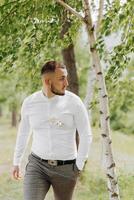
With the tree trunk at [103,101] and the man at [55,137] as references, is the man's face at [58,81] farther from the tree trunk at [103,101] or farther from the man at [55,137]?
the tree trunk at [103,101]

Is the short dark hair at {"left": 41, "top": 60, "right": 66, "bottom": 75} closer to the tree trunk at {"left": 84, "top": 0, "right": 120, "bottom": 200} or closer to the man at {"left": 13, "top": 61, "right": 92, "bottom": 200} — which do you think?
the man at {"left": 13, "top": 61, "right": 92, "bottom": 200}

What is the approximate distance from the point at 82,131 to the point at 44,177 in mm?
578

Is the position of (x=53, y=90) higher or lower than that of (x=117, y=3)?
lower

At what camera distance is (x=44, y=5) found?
6.52m

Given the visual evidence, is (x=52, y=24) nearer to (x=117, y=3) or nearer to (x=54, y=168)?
(x=117, y=3)

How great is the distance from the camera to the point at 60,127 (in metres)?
5.64

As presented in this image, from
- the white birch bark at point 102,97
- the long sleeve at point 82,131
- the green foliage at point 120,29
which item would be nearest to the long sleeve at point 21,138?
the long sleeve at point 82,131

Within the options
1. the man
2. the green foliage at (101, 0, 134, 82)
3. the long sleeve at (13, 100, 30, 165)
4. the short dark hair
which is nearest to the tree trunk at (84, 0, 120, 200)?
the green foliage at (101, 0, 134, 82)

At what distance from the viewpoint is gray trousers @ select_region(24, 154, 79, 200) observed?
18.6ft

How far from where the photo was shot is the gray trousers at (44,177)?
566 cm

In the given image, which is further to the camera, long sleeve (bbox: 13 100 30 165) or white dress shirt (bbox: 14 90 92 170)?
long sleeve (bbox: 13 100 30 165)

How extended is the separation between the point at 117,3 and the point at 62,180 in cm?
192

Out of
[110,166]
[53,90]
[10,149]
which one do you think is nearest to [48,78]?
[53,90]

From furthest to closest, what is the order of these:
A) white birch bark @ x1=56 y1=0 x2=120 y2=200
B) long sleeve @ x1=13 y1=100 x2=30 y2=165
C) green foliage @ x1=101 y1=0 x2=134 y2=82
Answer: white birch bark @ x1=56 y1=0 x2=120 y2=200 < long sleeve @ x1=13 y1=100 x2=30 y2=165 < green foliage @ x1=101 y1=0 x2=134 y2=82
